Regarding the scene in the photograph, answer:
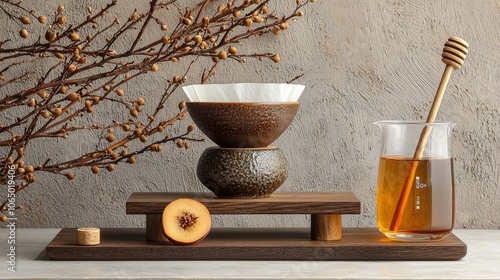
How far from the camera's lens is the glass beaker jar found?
1146mm

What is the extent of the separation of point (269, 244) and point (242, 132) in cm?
18

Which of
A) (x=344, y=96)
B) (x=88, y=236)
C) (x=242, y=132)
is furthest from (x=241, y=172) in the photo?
(x=344, y=96)

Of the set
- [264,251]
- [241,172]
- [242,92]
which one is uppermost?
[242,92]

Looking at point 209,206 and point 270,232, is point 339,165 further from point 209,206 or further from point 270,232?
point 209,206

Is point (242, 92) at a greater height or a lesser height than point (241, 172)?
greater

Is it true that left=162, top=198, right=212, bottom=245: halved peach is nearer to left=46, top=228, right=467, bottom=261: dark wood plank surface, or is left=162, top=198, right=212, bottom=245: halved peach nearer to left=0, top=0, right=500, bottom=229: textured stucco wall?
left=46, top=228, right=467, bottom=261: dark wood plank surface

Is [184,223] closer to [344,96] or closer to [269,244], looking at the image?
[269,244]

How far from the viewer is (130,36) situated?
1.40 meters

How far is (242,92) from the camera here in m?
1.18

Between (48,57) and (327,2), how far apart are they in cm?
53

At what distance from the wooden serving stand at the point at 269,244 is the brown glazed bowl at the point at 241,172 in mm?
21

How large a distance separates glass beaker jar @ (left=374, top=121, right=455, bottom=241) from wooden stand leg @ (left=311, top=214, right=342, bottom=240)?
75 millimetres

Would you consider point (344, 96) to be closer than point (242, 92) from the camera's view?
No

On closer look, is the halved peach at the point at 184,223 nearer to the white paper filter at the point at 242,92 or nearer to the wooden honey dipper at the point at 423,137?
the white paper filter at the point at 242,92
